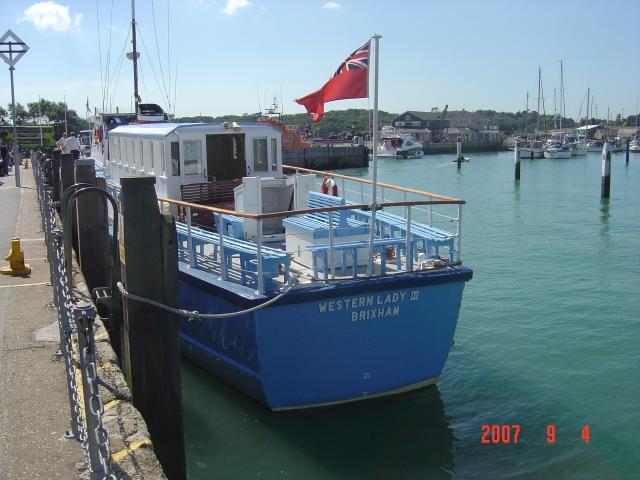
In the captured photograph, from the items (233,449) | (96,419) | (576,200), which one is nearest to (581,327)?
(233,449)

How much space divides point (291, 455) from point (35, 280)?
4.35m

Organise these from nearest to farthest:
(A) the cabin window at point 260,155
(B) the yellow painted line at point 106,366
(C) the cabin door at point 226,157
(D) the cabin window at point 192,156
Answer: (B) the yellow painted line at point 106,366, (D) the cabin window at point 192,156, (C) the cabin door at point 226,157, (A) the cabin window at point 260,155

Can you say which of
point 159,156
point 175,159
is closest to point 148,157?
point 159,156

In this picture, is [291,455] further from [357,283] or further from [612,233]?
[612,233]

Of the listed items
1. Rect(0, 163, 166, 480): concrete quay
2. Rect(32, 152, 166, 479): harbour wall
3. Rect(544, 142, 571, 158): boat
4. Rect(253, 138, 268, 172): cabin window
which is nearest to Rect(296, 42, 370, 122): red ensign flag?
Rect(32, 152, 166, 479): harbour wall

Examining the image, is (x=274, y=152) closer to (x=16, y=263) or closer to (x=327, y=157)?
(x=16, y=263)

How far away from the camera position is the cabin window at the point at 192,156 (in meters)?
12.5

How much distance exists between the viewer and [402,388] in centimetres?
943

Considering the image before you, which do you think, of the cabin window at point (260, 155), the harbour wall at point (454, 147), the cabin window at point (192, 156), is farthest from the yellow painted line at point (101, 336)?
the harbour wall at point (454, 147)

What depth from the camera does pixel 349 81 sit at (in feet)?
27.6

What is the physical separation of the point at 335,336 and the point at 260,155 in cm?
589

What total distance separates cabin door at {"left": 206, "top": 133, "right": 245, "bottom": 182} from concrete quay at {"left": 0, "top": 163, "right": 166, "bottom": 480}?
187 inches

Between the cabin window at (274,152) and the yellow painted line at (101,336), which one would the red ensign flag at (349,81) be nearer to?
the yellow painted line at (101,336)

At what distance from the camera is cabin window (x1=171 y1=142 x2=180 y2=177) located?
12.3 meters
